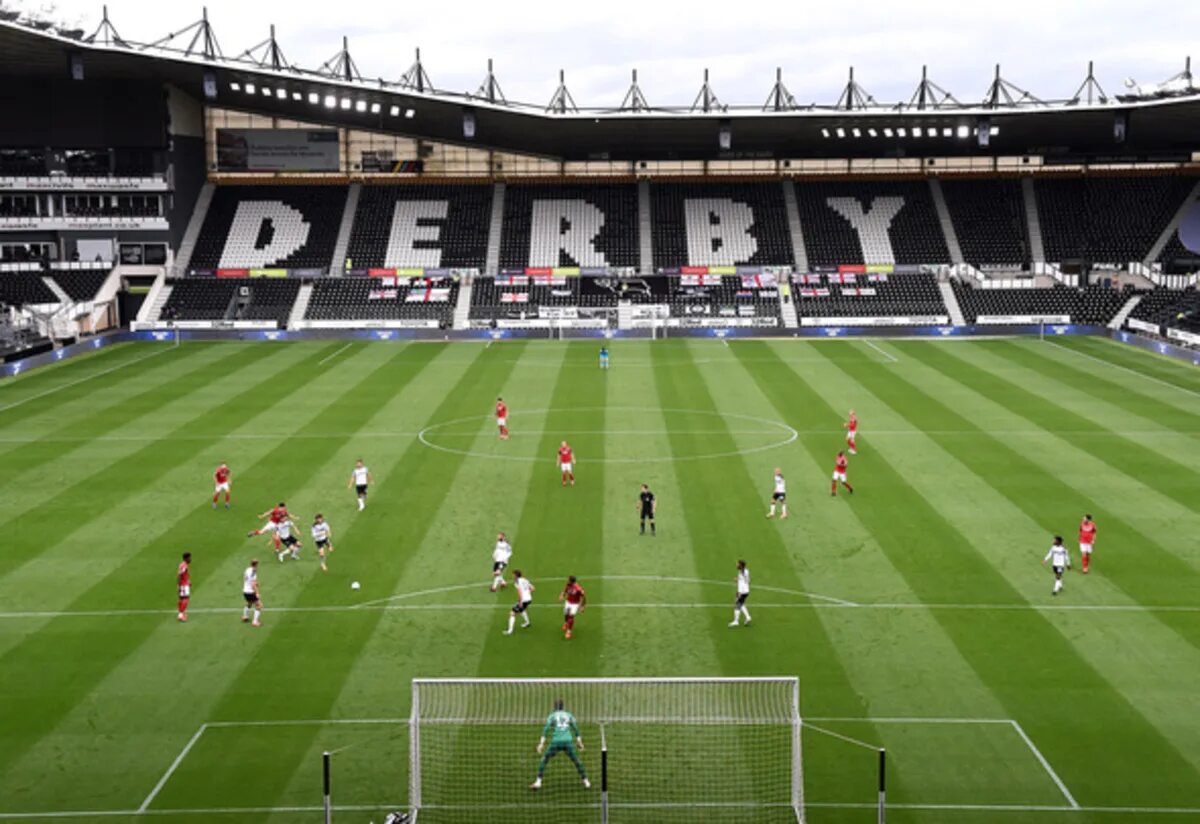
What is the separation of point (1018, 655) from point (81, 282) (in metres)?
66.1

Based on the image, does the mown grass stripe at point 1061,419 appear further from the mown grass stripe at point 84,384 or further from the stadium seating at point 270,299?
the stadium seating at point 270,299

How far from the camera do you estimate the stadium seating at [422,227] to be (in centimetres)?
8369

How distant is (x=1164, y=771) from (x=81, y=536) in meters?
23.5

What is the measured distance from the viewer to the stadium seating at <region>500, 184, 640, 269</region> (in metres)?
83.8

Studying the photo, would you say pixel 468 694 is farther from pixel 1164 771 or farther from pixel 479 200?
pixel 479 200

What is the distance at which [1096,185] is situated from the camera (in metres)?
87.8

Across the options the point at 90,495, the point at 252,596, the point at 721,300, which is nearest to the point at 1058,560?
the point at 252,596

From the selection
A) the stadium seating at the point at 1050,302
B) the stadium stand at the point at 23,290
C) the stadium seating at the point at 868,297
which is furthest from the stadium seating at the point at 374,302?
the stadium seating at the point at 1050,302

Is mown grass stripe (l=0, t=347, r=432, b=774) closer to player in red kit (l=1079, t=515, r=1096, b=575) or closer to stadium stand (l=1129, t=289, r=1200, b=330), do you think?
player in red kit (l=1079, t=515, r=1096, b=575)

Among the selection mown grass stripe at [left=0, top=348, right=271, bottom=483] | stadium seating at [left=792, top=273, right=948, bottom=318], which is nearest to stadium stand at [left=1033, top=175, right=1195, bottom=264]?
stadium seating at [left=792, top=273, right=948, bottom=318]

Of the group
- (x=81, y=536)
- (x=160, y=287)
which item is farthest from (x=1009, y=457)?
(x=160, y=287)

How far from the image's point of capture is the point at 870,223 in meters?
86.1

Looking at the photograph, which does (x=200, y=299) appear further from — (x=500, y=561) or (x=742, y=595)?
(x=742, y=595)

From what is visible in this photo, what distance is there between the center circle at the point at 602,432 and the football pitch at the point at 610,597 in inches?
9.5
